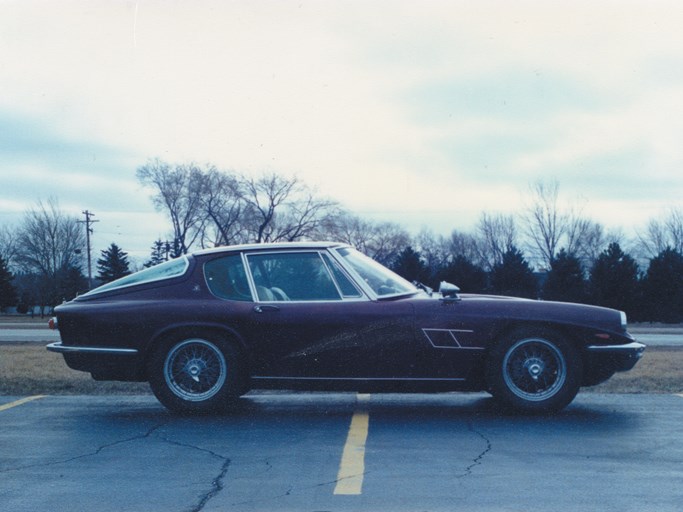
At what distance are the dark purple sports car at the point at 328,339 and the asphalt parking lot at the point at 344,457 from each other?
0.30 m

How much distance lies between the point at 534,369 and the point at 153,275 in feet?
11.0

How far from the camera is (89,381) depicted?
10.1 metres

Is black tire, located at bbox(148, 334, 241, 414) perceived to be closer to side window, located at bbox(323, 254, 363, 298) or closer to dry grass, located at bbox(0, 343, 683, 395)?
side window, located at bbox(323, 254, 363, 298)

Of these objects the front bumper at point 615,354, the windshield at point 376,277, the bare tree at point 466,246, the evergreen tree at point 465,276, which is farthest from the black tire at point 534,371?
the bare tree at point 466,246

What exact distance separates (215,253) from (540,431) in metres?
3.16

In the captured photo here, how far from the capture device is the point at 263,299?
678 cm

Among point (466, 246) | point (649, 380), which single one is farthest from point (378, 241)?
point (649, 380)

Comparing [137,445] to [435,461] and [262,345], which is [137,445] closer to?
[262,345]

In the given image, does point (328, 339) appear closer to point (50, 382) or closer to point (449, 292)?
point (449, 292)

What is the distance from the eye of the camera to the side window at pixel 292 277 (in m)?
6.78

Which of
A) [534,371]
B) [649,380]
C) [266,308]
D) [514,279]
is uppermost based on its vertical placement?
[514,279]

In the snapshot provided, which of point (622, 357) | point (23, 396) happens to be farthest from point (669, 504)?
point (23, 396)

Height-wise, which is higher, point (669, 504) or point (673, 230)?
point (673, 230)

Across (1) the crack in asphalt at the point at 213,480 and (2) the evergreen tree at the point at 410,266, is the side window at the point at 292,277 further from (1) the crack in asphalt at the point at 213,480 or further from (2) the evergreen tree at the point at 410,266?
(2) the evergreen tree at the point at 410,266
